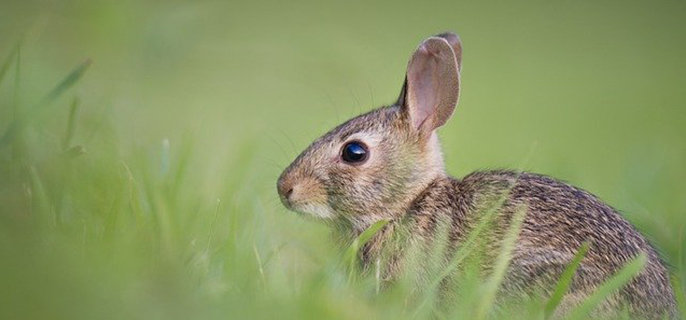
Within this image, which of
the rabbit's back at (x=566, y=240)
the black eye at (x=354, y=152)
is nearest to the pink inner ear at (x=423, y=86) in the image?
the black eye at (x=354, y=152)

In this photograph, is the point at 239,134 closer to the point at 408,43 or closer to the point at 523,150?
the point at 523,150

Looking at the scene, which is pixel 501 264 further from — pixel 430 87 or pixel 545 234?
pixel 430 87

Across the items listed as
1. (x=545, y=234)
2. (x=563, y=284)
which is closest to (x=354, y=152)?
(x=545, y=234)

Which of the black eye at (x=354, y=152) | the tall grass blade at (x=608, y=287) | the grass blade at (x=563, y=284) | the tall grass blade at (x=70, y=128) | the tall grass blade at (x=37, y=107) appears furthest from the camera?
the black eye at (x=354, y=152)

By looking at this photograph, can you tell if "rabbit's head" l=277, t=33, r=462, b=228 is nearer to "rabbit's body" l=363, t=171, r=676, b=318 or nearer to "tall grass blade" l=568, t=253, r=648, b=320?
"rabbit's body" l=363, t=171, r=676, b=318

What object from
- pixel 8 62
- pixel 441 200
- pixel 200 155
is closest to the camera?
pixel 8 62

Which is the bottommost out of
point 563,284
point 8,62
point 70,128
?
point 563,284

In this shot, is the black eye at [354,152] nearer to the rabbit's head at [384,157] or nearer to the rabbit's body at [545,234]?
the rabbit's head at [384,157]

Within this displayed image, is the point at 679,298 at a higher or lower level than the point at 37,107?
lower
